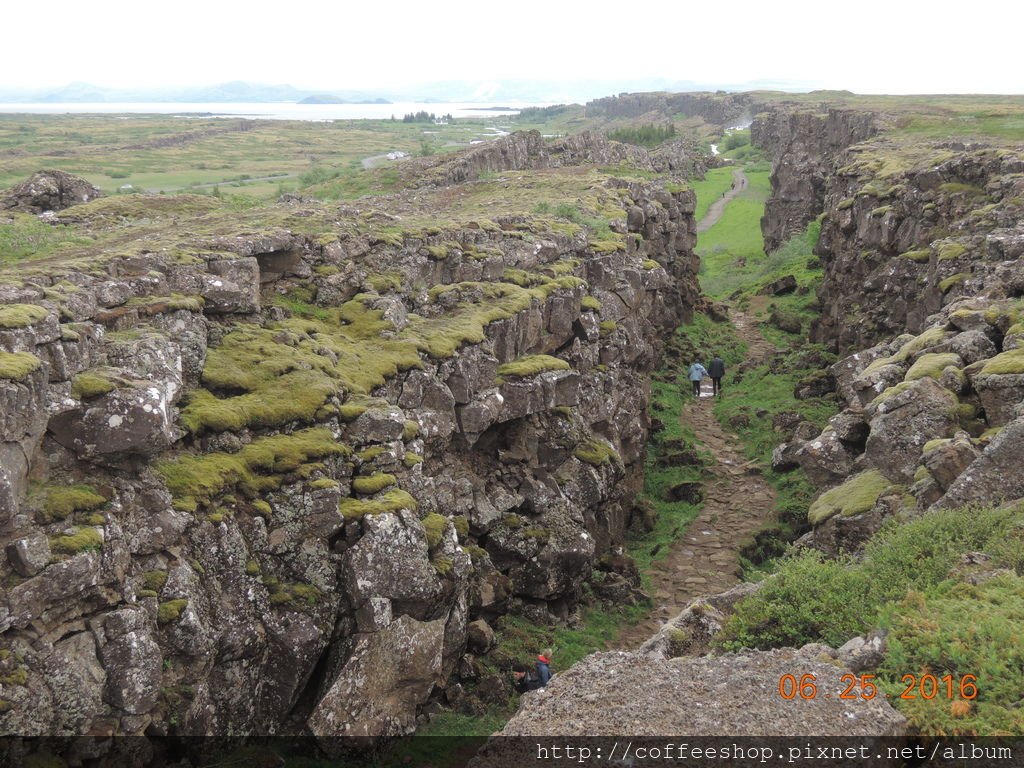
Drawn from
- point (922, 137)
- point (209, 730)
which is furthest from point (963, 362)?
point (922, 137)

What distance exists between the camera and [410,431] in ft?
80.1

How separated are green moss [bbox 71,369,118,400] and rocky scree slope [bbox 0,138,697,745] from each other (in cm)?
9

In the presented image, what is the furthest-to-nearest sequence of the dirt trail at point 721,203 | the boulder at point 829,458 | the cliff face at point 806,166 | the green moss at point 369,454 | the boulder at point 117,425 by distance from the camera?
the dirt trail at point 721,203
the cliff face at point 806,166
the boulder at point 829,458
the green moss at point 369,454
the boulder at point 117,425

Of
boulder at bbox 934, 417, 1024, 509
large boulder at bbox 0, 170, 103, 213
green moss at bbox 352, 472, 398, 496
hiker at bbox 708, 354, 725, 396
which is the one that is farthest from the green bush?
large boulder at bbox 0, 170, 103, 213

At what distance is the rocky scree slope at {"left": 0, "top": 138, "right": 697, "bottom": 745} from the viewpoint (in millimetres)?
16500

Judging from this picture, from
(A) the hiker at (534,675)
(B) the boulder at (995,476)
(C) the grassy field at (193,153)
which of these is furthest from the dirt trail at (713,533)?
(C) the grassy field at (193,153)

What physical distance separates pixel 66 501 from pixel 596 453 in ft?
68.5

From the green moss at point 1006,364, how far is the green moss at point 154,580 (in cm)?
2305

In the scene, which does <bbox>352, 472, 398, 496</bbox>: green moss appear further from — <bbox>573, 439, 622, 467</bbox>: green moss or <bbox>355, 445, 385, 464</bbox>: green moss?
<bbox>573, 439, 622, 467</bbox>: green moss

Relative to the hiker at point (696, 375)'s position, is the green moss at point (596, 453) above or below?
above

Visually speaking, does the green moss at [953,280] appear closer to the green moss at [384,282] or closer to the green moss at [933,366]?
the green moss at [933,366]

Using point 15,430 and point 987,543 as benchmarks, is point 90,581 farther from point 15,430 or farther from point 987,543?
point 987,543

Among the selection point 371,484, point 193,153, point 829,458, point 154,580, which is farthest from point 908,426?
point 193,153

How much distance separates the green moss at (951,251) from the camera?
39.8 m
